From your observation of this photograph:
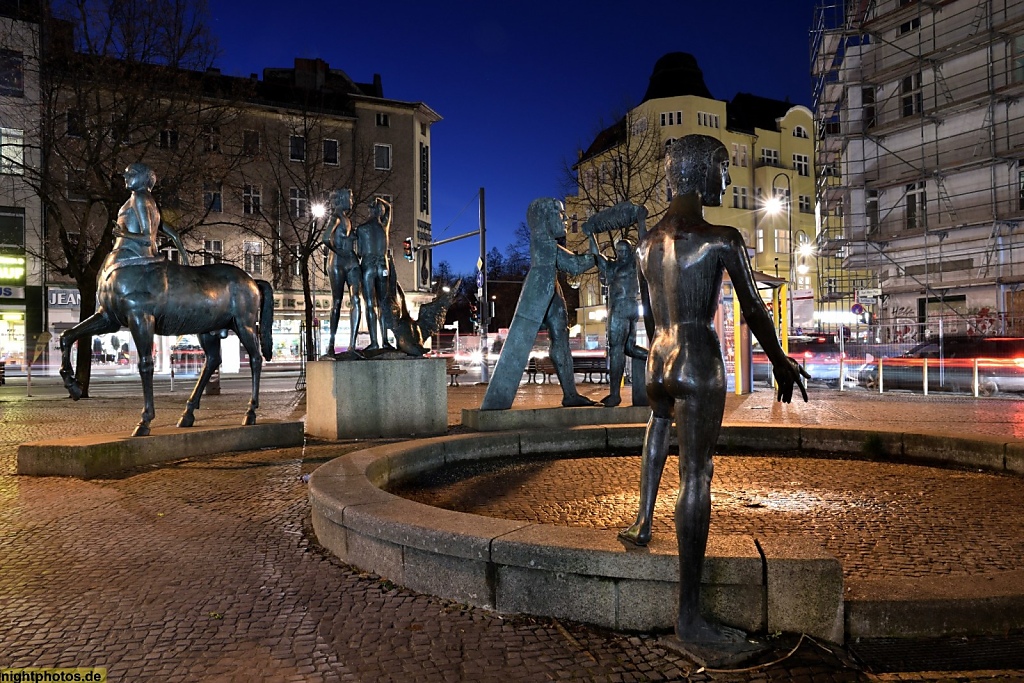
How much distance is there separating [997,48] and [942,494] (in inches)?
1129

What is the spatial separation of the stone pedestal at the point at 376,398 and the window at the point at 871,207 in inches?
1113

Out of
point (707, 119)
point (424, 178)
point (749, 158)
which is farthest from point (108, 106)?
point (749, 158)

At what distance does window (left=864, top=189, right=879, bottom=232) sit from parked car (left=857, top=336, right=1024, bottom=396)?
13.2m

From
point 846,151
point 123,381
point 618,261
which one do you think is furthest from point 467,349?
point 618,261

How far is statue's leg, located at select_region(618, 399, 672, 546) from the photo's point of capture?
3.75 m

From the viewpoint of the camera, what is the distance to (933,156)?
100ft

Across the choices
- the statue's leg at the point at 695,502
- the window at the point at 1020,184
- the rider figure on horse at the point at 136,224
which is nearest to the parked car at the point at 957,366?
the window at the point at 1020,184

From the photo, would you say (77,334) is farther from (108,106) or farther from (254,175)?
(254,175)

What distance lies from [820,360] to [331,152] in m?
31.6

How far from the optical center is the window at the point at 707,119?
55.5 meters

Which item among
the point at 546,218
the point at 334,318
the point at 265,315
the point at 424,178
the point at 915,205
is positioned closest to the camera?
the point at 265,315

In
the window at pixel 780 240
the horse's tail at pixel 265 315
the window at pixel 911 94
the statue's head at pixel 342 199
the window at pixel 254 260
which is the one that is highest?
the window at pixel 911 94

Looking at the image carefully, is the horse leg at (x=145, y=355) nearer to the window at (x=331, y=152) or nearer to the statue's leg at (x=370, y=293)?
the statue's leg at (x=370, y=293)

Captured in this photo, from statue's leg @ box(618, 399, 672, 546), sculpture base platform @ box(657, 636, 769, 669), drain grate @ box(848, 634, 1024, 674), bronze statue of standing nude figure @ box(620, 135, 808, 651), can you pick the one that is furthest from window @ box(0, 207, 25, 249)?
drain grate @ box(848, 634, 1024, 674)
